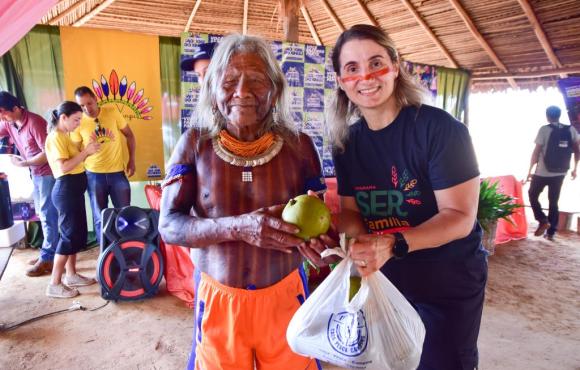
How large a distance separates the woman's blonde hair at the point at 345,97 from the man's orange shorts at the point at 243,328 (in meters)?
0.71

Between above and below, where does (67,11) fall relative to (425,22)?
below

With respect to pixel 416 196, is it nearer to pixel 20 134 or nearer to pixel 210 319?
pixel 210 319

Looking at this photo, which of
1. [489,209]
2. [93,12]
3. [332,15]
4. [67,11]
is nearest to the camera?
[489,209]

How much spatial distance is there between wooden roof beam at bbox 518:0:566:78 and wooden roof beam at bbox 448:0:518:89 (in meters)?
0.87

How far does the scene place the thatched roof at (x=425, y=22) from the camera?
6285mm

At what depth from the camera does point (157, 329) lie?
10.8 feet

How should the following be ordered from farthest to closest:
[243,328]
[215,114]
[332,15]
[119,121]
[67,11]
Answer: [332,15] < [67,11] < [119,121] < [215,114] < [243,328]

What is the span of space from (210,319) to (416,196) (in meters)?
0.92

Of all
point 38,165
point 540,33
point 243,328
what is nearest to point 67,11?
point 38,165

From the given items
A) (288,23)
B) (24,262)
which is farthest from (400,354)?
(288,23)

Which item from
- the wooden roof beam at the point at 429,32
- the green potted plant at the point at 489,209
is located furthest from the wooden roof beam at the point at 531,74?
the green potted plant at the point at 489,209

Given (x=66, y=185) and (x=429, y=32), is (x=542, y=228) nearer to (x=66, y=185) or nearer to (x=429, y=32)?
(x=429, y=32)

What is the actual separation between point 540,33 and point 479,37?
3.22 ft

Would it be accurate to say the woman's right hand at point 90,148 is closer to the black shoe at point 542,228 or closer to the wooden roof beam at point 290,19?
the wooden roof beam at point 290,19
